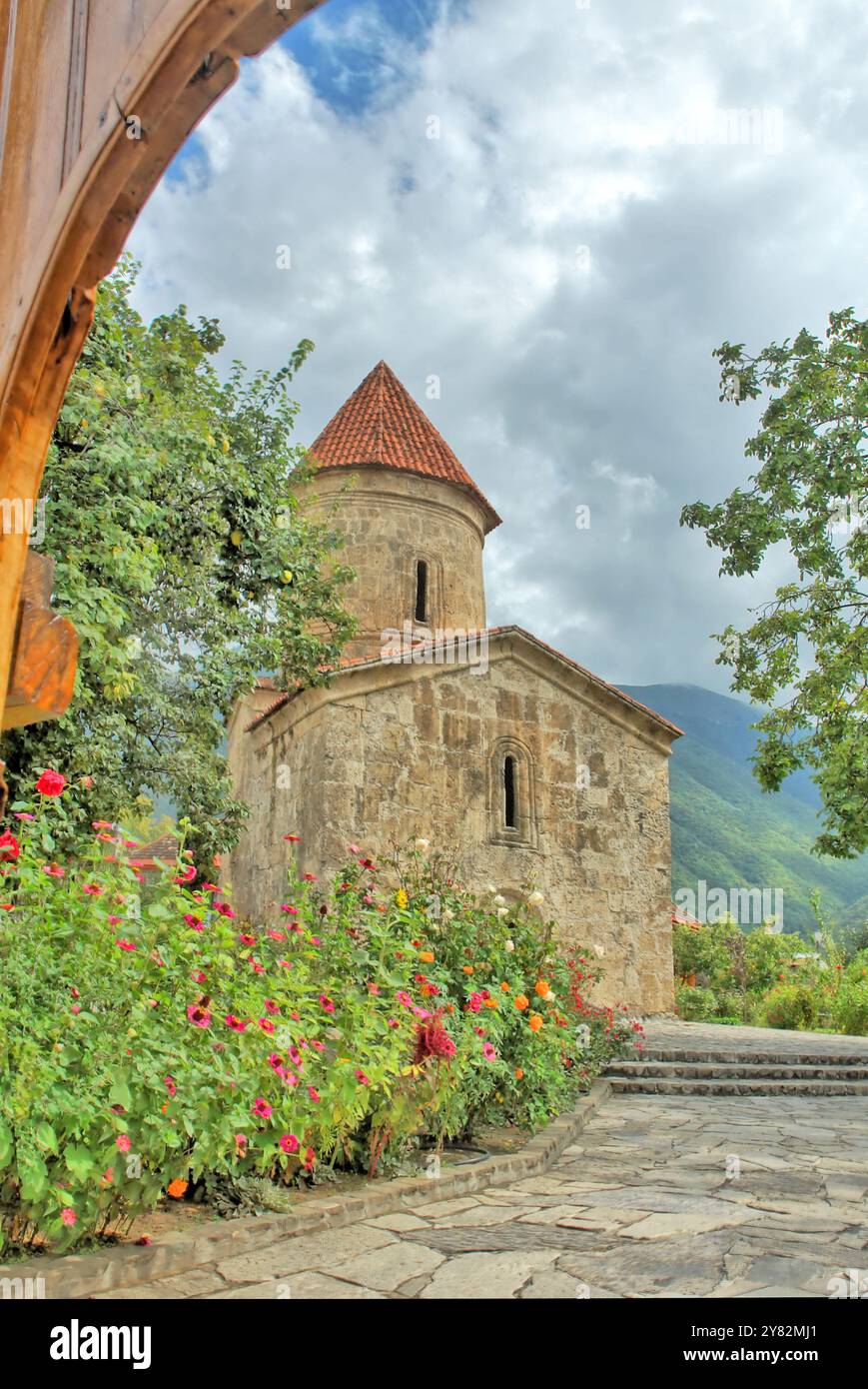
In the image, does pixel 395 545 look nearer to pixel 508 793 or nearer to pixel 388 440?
pixel 388 440

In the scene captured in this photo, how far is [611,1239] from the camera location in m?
3.67

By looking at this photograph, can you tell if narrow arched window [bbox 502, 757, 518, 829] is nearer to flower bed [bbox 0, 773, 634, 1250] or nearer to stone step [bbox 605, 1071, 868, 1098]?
stone step [bbox 605, 1071, 868, 1098]

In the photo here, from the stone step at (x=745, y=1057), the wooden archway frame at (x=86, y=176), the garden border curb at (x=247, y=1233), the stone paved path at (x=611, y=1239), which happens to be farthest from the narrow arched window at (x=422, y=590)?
the wooden archway frame at (x=86, y=176)

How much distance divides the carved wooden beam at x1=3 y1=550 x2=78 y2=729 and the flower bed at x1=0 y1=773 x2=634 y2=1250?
1823mm

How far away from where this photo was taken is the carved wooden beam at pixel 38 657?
146 centimetres

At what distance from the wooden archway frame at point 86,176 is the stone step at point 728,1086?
326 inches

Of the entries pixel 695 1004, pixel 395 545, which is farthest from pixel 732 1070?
pixel 695 1004

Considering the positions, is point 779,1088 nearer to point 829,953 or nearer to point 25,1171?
point 25,1171

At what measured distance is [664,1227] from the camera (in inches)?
152

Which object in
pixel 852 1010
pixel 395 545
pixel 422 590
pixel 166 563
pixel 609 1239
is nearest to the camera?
pixel 609 1239

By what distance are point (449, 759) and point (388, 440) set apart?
7087 millimetres

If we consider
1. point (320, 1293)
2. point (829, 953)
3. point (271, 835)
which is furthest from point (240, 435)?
point (829, 953)

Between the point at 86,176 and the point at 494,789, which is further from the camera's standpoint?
the point at 494,789
